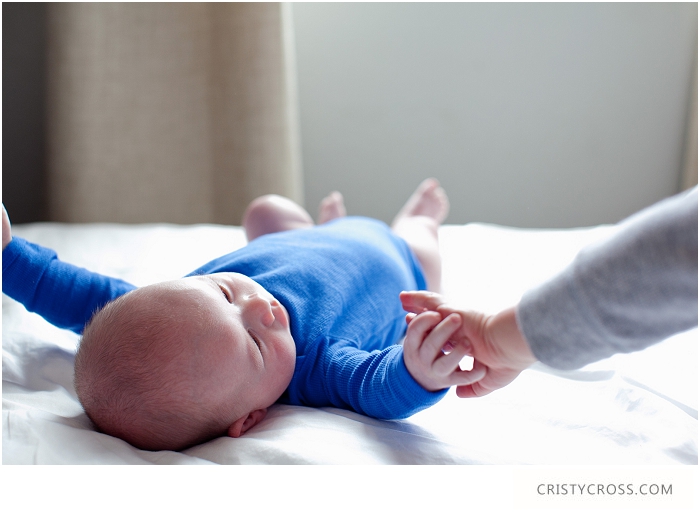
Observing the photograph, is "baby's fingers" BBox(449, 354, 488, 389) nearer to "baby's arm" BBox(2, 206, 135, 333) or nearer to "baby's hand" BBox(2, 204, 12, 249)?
"baby's arm" BBox(2, 206, 135, 333)

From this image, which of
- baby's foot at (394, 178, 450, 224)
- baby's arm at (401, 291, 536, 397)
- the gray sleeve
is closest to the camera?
the gray sleeve

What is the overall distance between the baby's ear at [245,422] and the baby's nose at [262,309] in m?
0.10

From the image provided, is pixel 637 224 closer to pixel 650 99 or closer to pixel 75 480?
pixel 75 480

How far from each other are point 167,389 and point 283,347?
0.50ft

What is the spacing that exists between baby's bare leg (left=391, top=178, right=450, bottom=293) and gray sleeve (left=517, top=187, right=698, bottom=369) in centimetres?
68

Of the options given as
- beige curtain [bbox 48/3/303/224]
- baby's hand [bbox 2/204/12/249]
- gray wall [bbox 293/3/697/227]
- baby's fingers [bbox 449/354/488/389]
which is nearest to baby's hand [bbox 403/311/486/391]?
baby's fingers [bbox 449/354/488/389]

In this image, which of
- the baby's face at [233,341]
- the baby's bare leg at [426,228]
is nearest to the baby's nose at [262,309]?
the baby's face at [233,341]

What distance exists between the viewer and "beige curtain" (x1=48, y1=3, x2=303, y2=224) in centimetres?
216

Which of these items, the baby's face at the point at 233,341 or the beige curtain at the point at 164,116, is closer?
the baby's face at the point at 233,341

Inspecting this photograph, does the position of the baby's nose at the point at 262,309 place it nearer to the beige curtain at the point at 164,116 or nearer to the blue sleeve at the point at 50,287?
the blue sleeve at the point at 50,287

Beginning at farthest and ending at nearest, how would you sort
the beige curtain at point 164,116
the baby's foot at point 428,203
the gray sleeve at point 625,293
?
the beige curtain at point 164,116 < the baby's foot at point 428,203 < the gray sleeve at point 625,293

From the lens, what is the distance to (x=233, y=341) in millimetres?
683

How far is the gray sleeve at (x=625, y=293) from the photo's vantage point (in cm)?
46

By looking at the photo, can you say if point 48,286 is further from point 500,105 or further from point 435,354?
point 500,105
